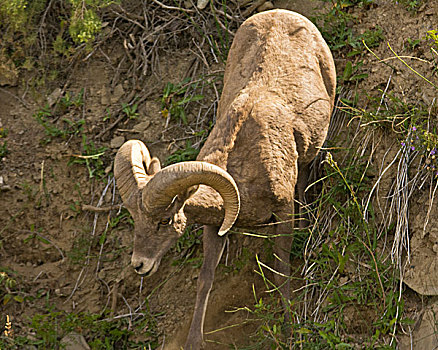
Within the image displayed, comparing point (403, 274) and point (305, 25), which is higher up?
point (305, 25)

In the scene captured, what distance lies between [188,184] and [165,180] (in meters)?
0.18

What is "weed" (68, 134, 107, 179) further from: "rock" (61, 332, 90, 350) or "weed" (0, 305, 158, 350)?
"rock" (61, 332, 90, 350)

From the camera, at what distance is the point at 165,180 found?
177 inches

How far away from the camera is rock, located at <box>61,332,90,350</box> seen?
6.30 metres

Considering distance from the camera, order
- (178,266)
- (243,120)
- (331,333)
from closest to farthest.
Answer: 1. (331,333)
2. (243,120)
3. (178,266)

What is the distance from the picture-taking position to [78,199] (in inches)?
299

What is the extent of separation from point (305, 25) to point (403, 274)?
100.0 inches

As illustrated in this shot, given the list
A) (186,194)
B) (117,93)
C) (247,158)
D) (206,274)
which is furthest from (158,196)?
(117,93)

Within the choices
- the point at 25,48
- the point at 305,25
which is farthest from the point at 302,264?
the point at 25,48

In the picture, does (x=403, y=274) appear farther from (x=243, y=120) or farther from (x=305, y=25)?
(x=305, y=25)

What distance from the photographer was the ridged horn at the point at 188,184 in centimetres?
450

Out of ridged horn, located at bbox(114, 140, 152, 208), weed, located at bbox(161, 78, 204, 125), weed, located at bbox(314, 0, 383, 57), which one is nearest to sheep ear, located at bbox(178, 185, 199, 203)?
ridged horn, located at bbox(114, 140, 152, 208)

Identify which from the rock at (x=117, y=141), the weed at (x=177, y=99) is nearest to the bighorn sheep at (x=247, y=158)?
the weed at (x=177, y=99)

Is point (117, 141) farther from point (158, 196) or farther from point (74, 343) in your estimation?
point (158, 196)
